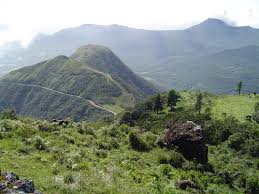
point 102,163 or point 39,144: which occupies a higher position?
point 39,144

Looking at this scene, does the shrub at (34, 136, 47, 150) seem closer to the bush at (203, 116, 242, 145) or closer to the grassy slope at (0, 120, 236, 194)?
the grassy slope at (0, 120, 236, 194)

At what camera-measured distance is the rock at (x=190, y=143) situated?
108ft

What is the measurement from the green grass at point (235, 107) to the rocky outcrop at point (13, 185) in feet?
335

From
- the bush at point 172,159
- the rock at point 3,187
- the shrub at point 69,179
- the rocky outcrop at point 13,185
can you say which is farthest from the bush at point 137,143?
the rock at point 3,187

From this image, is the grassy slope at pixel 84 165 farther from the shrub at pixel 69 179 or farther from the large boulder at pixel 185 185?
the large boulder at pixel 185 185

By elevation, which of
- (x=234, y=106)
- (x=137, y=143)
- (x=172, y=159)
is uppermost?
(x=137, y=143)

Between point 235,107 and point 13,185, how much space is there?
404 feet

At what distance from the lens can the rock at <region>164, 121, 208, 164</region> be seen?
32781 millimetres

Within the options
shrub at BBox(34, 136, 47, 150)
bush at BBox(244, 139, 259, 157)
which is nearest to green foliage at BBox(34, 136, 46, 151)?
shrub at BBox(34, 136, 47, 150)

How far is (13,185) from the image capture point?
13.2 m

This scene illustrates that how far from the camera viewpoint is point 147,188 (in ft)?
68.3

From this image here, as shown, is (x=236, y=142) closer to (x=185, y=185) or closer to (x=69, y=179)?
(x=185, y=185)

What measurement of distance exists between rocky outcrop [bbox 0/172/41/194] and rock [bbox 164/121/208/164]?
20.6m

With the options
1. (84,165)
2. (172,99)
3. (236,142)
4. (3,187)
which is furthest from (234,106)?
(3,187)
